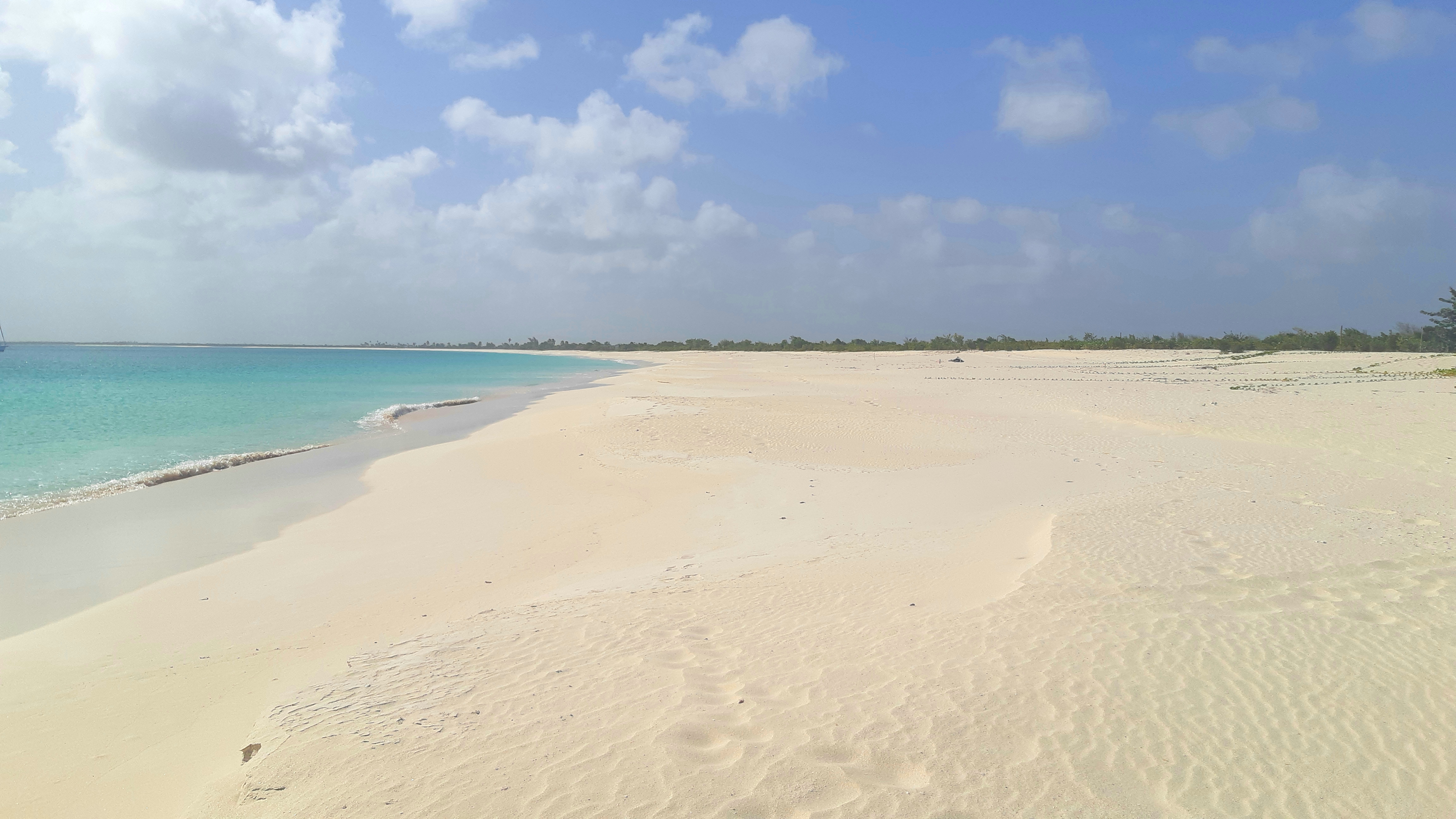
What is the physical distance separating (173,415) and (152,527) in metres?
16.8

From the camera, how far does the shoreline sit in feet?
23.4

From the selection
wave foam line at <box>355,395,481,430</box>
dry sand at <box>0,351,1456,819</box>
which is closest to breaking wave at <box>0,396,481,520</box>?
wave foam line at <box>355,395,481,430</box>

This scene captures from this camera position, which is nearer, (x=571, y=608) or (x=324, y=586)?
(x=571, y=608)

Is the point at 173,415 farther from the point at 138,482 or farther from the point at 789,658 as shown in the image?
the point at 789,658

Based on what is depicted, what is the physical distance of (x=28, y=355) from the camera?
362ft

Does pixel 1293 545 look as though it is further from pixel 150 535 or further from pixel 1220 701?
pixel 150 535

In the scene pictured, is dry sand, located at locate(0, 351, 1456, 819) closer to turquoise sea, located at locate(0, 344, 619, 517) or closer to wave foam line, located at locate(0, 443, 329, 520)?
wave foam line, located at locate(0, 443, 329, 520)

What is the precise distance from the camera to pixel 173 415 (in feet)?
74.3

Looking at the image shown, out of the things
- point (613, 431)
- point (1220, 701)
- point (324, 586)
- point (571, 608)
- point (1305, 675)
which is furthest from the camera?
point (613, 431)

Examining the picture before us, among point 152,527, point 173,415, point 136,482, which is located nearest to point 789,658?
point 152,527

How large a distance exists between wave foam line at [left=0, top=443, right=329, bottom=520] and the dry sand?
455 centimetres

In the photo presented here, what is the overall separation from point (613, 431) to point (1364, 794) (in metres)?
15.4

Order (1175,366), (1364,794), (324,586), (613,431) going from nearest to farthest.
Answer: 1. (1364,794)
2. (324,586)
3. (613,431)
4. (1175,366)

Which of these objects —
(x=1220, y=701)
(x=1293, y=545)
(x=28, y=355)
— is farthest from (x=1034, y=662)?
(x=28, y=355)
